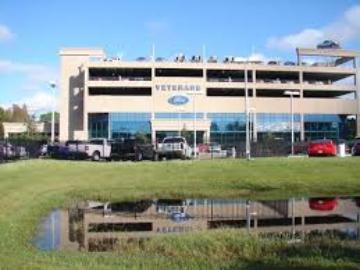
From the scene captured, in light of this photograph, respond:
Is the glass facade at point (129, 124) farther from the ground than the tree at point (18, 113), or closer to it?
closer to it

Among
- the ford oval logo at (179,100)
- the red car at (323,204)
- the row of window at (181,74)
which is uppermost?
the row of window at (181,74)

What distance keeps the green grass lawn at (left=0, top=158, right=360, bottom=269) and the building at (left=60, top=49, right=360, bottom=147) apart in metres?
70.9

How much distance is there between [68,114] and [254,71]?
33.5m

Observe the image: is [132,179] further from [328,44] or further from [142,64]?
[328,44]

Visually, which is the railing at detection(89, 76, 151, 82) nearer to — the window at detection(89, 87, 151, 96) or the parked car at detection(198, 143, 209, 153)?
the window at detection(89, 87, 151, 96)

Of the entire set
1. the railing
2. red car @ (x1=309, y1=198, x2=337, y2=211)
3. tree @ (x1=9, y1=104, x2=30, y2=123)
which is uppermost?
the railing

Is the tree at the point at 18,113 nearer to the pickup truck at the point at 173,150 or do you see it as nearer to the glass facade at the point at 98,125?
the glass facade at the point at 98,125

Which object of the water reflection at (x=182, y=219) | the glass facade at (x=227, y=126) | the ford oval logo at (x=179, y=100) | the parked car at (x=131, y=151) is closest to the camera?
the water reflection at (x=182, y=219)

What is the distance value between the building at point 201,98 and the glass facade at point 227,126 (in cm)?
16

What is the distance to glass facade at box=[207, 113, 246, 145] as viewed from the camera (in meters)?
109

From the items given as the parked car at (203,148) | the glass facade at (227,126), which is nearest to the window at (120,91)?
the glass facade at (227,126)

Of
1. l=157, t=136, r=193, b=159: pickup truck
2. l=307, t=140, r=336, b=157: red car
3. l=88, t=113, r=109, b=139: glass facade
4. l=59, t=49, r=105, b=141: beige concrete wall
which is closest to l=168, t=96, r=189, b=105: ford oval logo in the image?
l=88, t=113, r=109, b=139: glass facade

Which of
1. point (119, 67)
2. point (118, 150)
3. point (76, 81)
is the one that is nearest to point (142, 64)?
point (119, 67)

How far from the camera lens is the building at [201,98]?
349 feet
